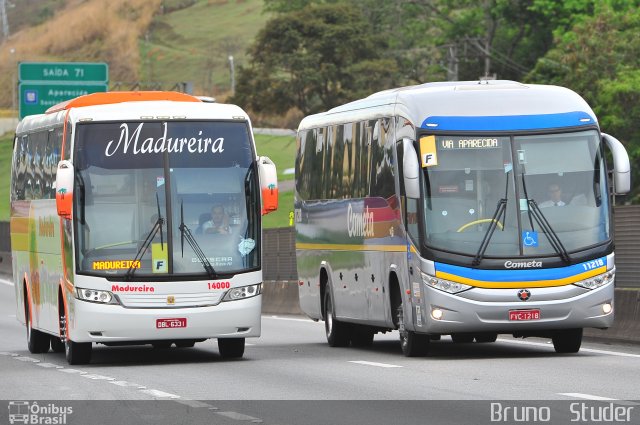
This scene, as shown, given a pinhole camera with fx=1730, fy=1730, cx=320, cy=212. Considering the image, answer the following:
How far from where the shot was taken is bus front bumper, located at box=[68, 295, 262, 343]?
2080cm

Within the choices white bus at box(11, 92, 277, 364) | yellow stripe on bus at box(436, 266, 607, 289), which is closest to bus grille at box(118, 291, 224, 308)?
white bus at box(11, 92, 277, 364)

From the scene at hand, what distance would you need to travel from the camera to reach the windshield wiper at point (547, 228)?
66.5 ft

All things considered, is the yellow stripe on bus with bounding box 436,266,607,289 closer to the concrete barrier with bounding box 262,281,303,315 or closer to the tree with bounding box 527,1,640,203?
the concrete barrier with bounding box 262,281,303,315

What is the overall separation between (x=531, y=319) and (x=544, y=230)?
1.08 metres

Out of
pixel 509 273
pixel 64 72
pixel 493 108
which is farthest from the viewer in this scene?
pixel 64 72

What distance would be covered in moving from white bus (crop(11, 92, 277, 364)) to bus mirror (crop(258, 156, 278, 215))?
0.06 feet

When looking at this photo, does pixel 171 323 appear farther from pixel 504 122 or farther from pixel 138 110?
pixel 504 122

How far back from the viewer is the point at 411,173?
2025 centimetres

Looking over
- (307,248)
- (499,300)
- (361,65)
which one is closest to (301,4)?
(361,65)

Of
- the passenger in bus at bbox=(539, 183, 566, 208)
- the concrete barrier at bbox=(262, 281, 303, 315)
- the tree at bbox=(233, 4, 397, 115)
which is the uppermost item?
the passenger in bus at bbox=(539, 183, 566, 208)

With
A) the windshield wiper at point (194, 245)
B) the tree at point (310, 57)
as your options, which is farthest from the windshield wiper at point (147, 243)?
the tree at point (310, 57)

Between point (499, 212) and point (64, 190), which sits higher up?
point (64, 190)

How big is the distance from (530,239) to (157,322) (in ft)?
15.1

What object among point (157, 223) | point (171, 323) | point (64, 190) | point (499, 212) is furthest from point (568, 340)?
point (64, 190)
